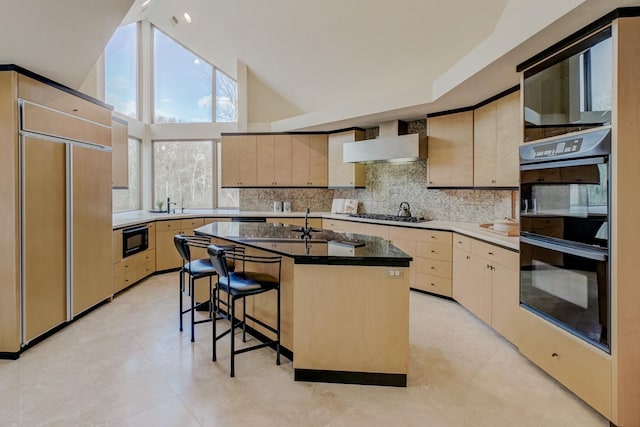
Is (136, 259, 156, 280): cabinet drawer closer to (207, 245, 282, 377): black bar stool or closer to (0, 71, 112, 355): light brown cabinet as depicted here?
(0, 71, 112, 355): light brown cabinet

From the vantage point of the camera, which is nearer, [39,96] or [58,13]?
[58,13]

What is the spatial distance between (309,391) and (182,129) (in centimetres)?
519

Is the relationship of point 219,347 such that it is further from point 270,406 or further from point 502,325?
point 502,325

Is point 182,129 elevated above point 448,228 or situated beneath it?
elevated above

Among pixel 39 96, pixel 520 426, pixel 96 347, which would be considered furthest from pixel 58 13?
pixel 520 426

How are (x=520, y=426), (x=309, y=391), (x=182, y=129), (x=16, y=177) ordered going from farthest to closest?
(x=182, y=129)
(x=16, y=177)
(x=309, y=391)
(x=520, y=426)

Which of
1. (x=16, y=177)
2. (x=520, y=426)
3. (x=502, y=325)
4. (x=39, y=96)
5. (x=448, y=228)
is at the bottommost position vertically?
(x=520, y=426)

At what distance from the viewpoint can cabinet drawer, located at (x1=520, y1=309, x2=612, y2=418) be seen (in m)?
1.89

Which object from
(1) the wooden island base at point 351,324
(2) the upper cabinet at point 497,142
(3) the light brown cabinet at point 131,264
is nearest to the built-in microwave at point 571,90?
(2) the upper cabinet at point 497,142

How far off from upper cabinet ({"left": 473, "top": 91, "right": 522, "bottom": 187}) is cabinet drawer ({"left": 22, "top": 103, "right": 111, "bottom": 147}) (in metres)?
4.05

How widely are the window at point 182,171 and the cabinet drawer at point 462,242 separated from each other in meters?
4.32

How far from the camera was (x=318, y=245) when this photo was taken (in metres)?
2.60

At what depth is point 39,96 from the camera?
2.76m

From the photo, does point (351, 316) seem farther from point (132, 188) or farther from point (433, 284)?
point (132, 188)
